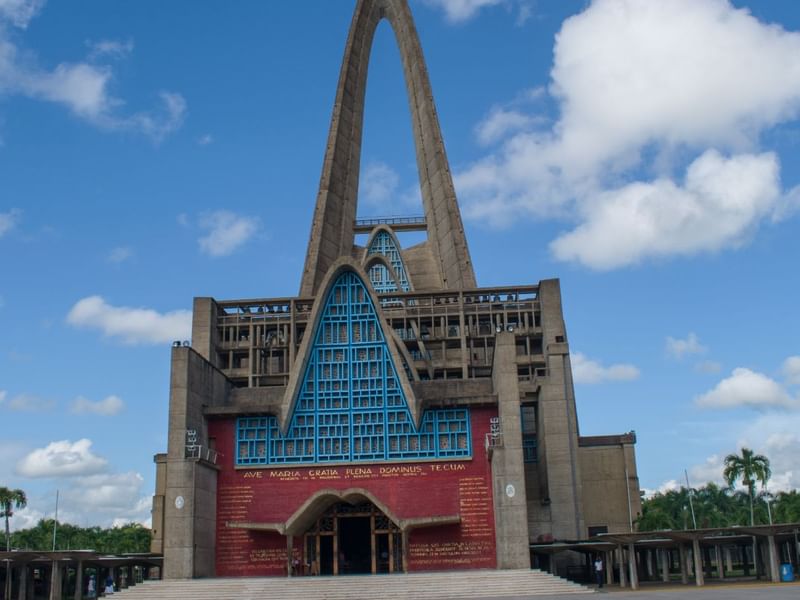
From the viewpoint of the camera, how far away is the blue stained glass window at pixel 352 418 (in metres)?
33.2

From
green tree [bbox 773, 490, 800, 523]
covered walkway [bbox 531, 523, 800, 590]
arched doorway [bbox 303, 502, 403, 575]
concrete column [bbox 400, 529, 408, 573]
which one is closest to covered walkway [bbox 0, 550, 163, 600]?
arched doorway [bbox 303, 502, 403, 575]

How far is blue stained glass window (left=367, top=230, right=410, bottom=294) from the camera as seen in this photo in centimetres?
6003

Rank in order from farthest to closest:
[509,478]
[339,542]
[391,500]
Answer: [339,542], [391,500], [509,478]

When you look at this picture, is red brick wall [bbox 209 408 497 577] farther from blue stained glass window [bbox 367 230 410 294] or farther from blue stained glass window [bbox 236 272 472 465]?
blue stained glass window [bbox 367 230 410 294]

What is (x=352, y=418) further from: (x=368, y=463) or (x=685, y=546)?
(x=685, y=546)

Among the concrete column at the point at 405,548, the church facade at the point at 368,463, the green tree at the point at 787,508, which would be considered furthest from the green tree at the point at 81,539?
the green tree at the point at 787,508

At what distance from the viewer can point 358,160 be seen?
66125mm

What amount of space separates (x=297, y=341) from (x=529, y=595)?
2370 centimetres

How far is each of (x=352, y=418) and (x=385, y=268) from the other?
93.6 feet

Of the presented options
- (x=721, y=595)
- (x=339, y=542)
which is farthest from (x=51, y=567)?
(x=721, y=595)

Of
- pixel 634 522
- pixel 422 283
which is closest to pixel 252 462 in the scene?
pixel 634 522

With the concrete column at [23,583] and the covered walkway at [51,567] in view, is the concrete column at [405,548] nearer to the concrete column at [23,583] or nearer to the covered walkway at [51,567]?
the covered walkway at [51,567]

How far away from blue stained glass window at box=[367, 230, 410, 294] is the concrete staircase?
3328 cm

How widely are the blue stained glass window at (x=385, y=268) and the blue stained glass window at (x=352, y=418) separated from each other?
24.6 m
